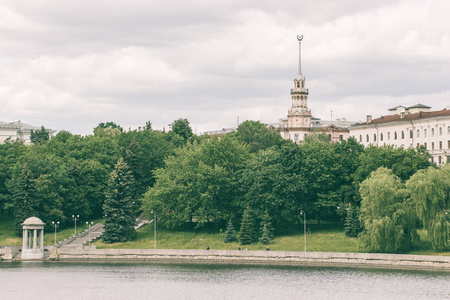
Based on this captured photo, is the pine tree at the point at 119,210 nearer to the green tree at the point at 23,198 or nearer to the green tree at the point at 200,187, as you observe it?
the green tree at the point at 200,187

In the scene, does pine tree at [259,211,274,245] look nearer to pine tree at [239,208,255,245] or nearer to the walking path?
pine tree at [239,208,255,245]

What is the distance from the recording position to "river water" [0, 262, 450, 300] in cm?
7600

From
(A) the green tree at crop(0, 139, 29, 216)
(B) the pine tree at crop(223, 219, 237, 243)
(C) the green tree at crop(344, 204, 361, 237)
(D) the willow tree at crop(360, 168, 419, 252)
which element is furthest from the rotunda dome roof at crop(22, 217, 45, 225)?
(D) the willow tree at crop(360, 168, 419, 252)

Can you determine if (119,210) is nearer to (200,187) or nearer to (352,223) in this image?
(200,187)

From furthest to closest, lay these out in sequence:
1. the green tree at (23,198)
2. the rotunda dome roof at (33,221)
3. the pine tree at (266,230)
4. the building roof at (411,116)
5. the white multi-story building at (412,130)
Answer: the building roof at (411,116)
the white multi-story building at (412,130)
the green tree at (23,198)
the rotunda dome roof at (33,221)
the pine tree at (266,230)

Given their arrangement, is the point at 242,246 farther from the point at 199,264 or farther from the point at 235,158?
the point at 235,158

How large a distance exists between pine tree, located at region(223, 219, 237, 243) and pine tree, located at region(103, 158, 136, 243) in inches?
521

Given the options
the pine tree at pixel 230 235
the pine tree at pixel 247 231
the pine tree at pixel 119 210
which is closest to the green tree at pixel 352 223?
the pine tree at pixel 247 231

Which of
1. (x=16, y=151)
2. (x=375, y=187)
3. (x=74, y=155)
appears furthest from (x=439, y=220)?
(x=16, y=151)

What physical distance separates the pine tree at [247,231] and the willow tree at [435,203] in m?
22.3

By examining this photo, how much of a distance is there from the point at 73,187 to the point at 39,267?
27329 mm

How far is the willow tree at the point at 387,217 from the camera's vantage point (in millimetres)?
95625

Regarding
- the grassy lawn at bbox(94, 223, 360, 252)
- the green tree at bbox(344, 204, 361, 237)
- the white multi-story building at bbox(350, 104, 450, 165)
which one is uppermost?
the white multi-story building at bbox(350, 104, 450, 165)

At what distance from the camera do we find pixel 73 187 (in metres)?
124
